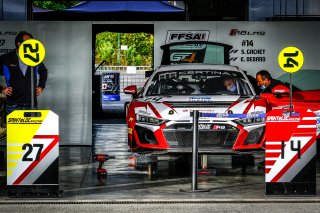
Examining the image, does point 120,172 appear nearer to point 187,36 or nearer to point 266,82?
point 266,82

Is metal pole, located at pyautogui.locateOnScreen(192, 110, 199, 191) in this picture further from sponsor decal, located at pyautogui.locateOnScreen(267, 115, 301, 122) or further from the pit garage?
→ sponsor decal, located at pyautogui.locateOnScreen(267, 115, 301, 122)

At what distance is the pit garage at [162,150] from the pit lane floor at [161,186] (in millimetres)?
13

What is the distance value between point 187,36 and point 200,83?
14.9 ft

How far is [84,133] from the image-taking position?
1850cm

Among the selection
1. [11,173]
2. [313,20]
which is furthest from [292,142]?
[313,20]

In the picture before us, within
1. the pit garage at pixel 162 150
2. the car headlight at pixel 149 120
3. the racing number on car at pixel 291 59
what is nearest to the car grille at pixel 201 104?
the pit garage at pixel 162 150

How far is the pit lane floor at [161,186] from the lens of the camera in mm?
10453

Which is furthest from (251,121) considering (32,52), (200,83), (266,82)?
(266,82)

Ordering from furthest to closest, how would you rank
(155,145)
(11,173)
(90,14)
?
1. (90,14)
2. (155,145)
3. (11,173)

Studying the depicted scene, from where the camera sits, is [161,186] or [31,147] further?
[161,186]

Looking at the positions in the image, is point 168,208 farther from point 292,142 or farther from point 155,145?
point 155,145

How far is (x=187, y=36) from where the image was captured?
1872 cm

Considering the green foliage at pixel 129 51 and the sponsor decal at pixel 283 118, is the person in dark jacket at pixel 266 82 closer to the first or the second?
the sponsor decal at pixel 283 118

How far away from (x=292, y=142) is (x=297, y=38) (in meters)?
8.34
